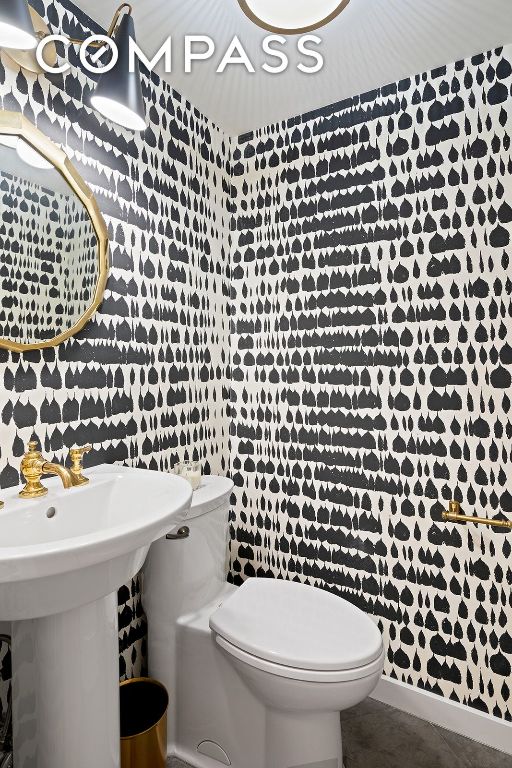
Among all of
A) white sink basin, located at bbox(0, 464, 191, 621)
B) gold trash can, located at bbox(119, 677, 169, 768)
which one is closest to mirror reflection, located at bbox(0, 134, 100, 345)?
white sink basin, located at bbox(0, 464, 191, 621)

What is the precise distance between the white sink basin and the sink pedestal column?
198mm

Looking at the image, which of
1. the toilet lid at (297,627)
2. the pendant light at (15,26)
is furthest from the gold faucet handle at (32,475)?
the pendant light at (15,26)

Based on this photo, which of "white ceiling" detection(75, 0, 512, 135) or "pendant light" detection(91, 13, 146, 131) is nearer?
"pendant light" detection(91, 13, 146, 131)

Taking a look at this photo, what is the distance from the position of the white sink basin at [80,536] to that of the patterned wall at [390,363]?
35.6 inches

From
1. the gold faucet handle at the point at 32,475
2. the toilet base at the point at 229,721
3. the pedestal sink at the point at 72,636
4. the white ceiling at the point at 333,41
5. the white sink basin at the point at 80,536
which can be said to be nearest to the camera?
the white sink basin at the point at 80,536

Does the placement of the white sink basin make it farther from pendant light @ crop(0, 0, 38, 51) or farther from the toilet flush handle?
pendant light @ crop(0, 0, 38, 51)

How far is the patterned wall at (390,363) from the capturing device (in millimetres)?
1642

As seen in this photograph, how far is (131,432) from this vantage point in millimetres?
1660

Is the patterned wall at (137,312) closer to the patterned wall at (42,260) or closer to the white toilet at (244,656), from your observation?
the patterned wall at (42,260)

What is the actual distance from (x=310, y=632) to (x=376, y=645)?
20cm

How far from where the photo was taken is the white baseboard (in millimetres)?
1605

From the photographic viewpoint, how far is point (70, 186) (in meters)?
1.41

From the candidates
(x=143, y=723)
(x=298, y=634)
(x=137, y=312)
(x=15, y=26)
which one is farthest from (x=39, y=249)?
(x=143, y=723)

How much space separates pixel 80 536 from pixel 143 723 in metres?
1.04
